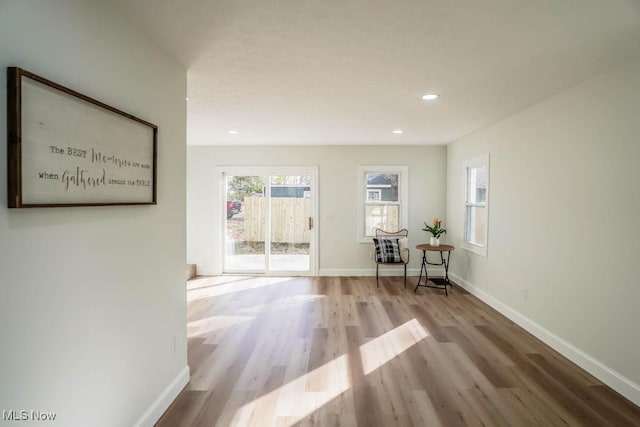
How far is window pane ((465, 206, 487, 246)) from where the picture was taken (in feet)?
15.8

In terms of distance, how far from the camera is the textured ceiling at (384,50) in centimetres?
180

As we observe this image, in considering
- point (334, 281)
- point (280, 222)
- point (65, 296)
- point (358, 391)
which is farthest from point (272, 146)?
point (65, 296)

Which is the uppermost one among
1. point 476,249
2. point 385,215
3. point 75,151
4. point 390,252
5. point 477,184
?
point 477,184

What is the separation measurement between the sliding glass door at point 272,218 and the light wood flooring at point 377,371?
1.73 metres

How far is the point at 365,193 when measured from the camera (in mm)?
6324

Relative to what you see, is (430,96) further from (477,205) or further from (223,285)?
(223,285)

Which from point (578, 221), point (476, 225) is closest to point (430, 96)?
point (578, 221)

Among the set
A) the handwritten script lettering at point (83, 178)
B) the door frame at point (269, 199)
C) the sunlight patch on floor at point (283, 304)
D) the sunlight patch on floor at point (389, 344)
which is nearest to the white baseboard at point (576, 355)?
the sunlight patch on floor at point (389, 344)

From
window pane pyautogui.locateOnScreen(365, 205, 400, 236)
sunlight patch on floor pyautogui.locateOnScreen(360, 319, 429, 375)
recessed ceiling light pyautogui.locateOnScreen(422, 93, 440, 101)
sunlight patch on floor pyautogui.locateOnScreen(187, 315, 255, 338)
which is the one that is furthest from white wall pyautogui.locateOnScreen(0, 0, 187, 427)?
window pane pyautogui.locateOnScreen(365, 205, 400, 236)

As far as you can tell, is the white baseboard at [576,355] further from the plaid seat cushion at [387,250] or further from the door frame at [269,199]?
the door frame at [269,199]

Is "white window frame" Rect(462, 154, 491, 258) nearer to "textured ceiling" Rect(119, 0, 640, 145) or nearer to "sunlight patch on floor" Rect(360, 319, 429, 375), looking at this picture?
"textured ceiling" Rect(119, 0, 640, 145)

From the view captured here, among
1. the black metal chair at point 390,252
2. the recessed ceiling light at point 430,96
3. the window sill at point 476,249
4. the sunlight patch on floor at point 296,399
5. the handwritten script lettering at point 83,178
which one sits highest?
the recessed ceiling light at point 430,96

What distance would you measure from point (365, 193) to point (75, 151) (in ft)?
17.2

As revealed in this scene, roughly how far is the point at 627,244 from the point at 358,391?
221 cm
